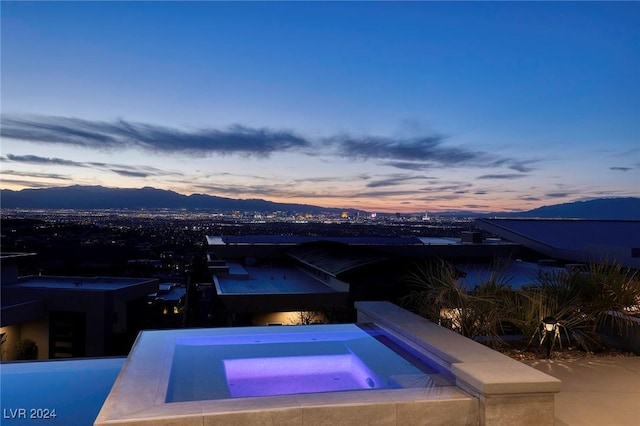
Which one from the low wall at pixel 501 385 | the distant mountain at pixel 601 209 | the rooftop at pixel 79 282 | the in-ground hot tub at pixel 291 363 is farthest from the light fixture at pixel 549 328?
the distant mountain at pixel 601 209

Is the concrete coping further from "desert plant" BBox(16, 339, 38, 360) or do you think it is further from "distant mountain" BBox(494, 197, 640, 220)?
"distant mountain" BBox(494, 197, 640, 220)

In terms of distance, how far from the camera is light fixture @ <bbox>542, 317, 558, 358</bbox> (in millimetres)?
5617

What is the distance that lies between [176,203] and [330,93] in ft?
99.4

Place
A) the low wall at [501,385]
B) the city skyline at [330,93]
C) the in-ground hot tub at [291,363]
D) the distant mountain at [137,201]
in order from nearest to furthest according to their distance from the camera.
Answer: the low wall at [501,385] → the in-ground hot tub at [291,363] → the city skyline at [330,93] → the distant mountain at [137,201]

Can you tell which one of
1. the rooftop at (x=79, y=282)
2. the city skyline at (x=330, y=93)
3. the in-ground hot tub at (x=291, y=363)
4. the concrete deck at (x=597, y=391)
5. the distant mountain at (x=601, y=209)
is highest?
the city skyline at (x=330, y=93)

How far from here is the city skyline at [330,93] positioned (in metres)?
12.1

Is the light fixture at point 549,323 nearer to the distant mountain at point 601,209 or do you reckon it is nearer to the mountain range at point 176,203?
the mountain range at point 176,203

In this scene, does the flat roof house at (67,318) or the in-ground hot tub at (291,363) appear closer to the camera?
the in-ground hot tub at (291,363)

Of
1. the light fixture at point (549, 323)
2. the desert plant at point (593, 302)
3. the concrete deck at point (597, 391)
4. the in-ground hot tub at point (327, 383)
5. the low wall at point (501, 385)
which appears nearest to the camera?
the in-ground hot tub at point (327, 383)

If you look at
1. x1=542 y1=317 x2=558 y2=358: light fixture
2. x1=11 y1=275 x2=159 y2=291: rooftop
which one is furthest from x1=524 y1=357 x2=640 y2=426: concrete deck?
x1=11 y1=275 x2=159 y2=291: rooftop

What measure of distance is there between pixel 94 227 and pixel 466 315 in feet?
80.7

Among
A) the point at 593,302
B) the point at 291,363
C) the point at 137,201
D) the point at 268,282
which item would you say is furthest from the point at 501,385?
the point at 137,201

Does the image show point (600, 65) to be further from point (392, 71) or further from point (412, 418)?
point (412, 418)

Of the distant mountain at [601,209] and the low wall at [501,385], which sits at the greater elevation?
the distant mountain at [601,209]
